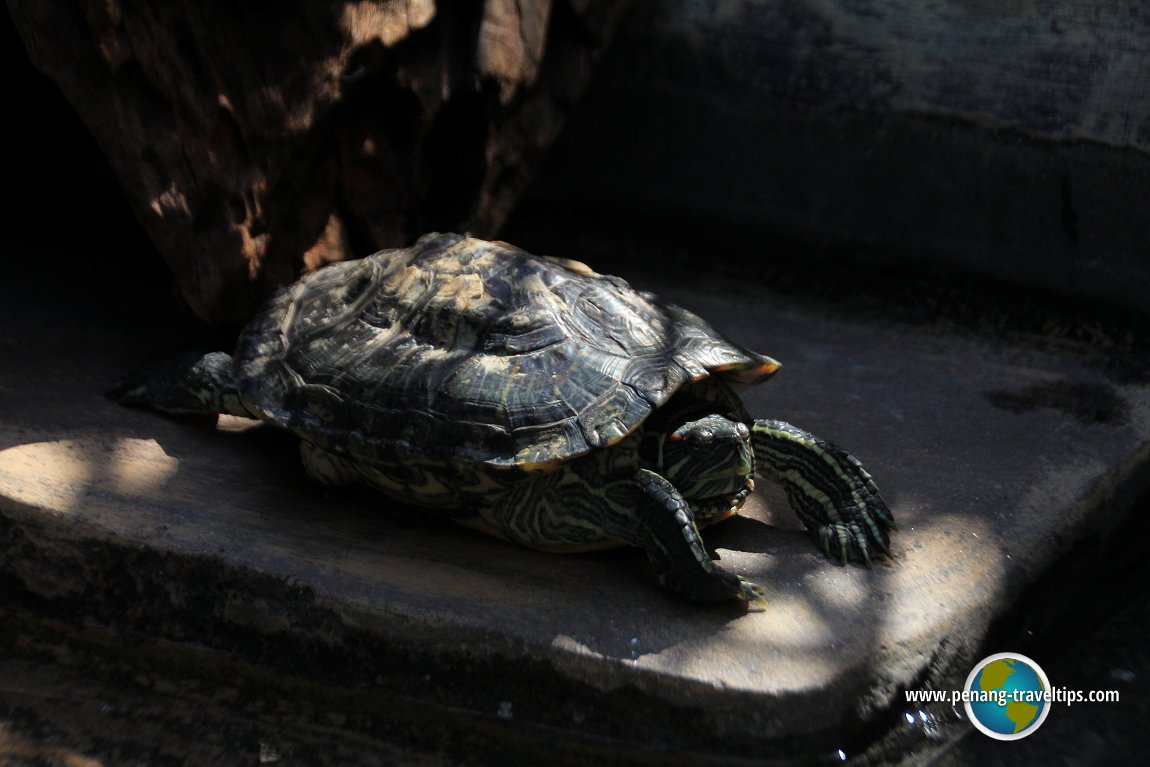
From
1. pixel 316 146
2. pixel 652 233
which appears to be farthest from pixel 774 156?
pixel 316 146

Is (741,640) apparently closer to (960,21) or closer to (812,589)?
(812,589)

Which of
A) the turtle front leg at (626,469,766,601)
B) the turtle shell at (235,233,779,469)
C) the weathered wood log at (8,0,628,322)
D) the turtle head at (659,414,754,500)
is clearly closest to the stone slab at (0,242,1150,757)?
the turtle front leg at (626,469,766,601)

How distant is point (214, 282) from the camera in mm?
3479

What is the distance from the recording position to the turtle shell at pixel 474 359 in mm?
2756

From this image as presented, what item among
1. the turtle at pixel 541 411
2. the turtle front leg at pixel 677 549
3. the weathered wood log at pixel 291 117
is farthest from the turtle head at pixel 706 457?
the weathered wood log at pixel 291 117

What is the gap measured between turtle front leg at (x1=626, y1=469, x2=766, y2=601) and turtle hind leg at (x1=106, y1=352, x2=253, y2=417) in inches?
52.9

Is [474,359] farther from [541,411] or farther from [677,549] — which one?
[677,549]

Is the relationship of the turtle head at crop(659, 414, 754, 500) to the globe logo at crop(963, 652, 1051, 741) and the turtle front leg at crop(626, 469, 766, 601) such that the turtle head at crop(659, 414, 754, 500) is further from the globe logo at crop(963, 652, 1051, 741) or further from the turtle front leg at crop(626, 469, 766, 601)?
the globe logo at crop(963, 652, 1051, 741)

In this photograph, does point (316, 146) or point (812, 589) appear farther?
point (316, 146)

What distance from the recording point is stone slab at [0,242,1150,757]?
2.54 metres

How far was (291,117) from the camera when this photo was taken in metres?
3.44

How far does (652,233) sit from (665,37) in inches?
37.2

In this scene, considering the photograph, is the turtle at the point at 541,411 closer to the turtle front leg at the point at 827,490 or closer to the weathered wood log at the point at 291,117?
the turtle front leg at the point at 827,490

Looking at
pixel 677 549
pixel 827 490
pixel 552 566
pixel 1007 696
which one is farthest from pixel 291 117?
pixel 1007 696
